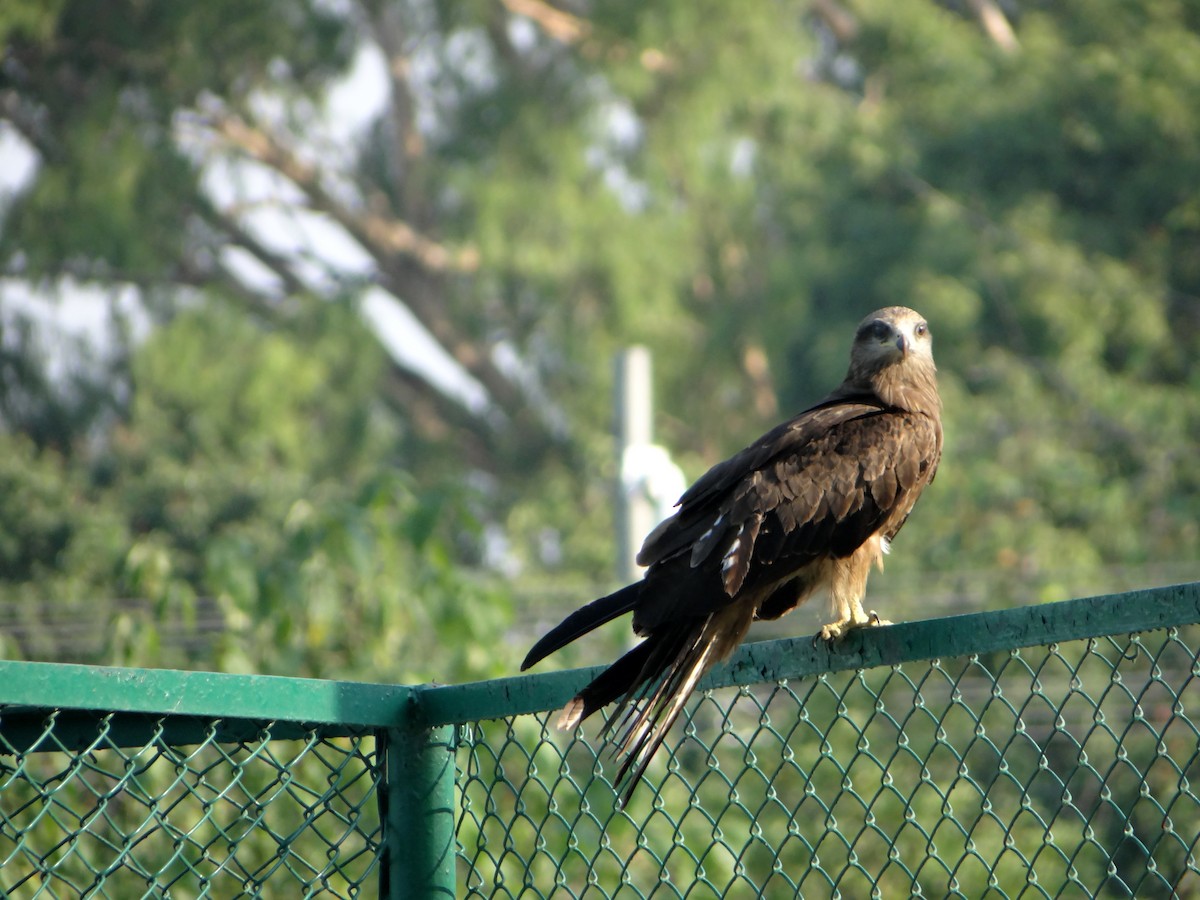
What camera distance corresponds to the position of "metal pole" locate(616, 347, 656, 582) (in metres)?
7.94

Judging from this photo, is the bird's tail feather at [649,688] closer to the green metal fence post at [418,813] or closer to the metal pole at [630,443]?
the green metal fence post at [418,813]

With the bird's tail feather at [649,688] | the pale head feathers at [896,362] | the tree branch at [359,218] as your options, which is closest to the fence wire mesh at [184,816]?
the bird's tail feather at [649,688]

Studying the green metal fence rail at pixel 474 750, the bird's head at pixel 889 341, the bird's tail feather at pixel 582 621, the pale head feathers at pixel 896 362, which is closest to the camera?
the green metal fence rail at pixel 474 750

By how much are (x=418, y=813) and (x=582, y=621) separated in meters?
0.44

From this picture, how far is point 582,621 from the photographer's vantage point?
2447 millimetres

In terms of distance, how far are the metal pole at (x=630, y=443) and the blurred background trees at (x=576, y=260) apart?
9.76 ft

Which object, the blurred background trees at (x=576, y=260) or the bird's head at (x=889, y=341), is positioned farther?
the blurred background trees at (x=576, y=260)

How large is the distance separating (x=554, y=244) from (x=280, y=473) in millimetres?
4089

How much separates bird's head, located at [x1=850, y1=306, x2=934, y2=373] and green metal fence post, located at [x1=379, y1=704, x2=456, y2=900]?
1.69m

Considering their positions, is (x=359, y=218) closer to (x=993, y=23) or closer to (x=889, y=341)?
(x=993, y=23)

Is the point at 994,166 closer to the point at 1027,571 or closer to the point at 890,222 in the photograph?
the point at 890,222

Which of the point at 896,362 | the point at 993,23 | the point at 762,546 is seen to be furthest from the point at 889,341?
the point at 993,23

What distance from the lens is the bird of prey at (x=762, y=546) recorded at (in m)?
2.39

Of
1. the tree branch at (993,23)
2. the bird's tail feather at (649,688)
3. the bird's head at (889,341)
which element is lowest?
the tree branch at (993,23)
